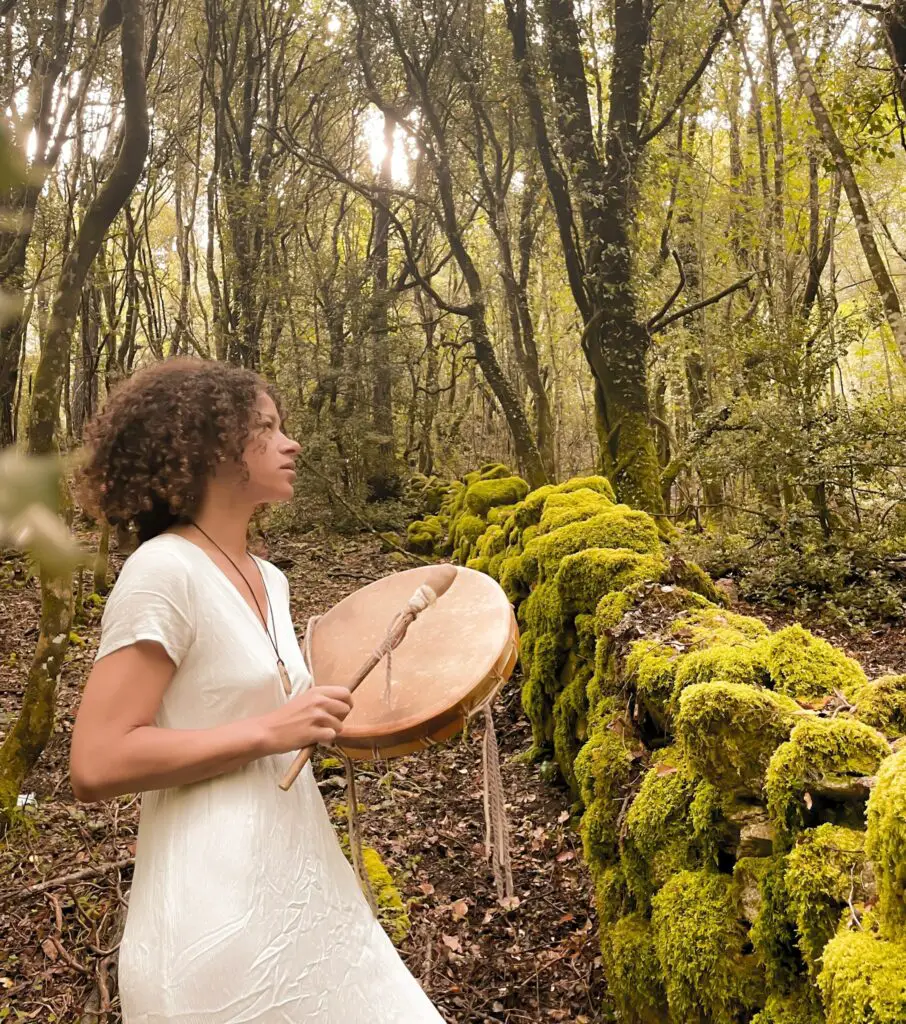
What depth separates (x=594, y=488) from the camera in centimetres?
733

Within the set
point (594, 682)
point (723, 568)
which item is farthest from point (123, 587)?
point (723, 568)

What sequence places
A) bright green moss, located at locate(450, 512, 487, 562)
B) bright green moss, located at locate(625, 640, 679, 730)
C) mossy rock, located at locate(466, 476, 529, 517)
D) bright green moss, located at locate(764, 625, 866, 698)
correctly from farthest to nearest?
mossy rock, located at locate(466, 476, 529, 517) < bright green moss, located at locate(450, 512, 487, 562) < bright green moss, located at locate(625, 640, 679, 730) < bright green moss, located at locate(764, 625, 866, 698)

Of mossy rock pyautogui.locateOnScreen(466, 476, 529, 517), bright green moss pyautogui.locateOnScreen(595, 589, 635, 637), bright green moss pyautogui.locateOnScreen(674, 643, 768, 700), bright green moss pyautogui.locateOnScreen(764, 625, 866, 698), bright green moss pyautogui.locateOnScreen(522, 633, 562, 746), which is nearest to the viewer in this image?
bright green moss pyautogui.locateOnScreen(764, 625, 866, 698)

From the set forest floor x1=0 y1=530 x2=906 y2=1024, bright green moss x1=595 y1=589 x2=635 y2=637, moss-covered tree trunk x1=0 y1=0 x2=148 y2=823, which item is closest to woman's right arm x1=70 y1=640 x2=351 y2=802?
forest floor x1=0 y1=530 x2=906 y2=1024

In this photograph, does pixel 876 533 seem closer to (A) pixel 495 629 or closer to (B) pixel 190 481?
(A) pixel 495 629

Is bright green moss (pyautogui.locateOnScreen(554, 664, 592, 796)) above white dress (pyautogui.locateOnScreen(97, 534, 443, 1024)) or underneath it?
underneath

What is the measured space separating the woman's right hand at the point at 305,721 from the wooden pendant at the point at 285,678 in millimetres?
136

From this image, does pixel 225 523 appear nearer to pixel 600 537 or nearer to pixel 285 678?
pixel 285 678

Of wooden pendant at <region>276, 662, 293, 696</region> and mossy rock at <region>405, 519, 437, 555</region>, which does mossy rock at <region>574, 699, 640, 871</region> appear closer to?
wooden pendant at <region>276, 662, 293, 696</region>

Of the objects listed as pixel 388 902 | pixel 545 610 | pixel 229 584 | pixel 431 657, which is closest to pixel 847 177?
pixel 545 610

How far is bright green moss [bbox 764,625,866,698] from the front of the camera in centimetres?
236

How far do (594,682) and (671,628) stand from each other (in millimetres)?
770

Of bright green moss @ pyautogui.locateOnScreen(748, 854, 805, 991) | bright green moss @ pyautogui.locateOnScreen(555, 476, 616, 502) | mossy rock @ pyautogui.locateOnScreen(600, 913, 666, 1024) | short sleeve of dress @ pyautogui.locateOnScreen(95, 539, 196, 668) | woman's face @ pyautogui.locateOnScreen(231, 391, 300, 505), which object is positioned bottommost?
mossy rock @ pyautogui.locateOnScreen(600, 913, 666, 1024)

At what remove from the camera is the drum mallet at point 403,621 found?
1.42 metres
